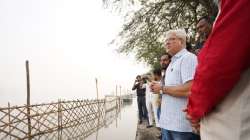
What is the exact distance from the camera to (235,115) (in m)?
1.24

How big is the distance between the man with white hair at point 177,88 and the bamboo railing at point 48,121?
10.7 m

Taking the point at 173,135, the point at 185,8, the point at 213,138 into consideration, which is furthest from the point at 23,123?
the point at 213,138

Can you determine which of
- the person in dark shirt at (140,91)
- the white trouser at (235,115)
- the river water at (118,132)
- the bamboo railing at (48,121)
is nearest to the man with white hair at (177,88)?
the white trouser at (235,115)

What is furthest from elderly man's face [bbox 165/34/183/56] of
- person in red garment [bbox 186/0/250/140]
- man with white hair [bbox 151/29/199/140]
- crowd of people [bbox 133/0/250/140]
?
person in red garment [bbox 186/0/250/140]

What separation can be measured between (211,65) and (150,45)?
11.3m

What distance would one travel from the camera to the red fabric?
1.19 meters

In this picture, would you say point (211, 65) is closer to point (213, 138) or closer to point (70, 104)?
point (213, 138)

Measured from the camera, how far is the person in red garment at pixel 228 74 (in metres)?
1.20

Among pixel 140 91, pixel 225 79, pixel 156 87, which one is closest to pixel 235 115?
pixel 225 79

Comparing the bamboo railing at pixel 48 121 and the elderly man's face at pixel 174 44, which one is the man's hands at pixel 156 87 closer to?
the elderly man's face at pixel 174 44

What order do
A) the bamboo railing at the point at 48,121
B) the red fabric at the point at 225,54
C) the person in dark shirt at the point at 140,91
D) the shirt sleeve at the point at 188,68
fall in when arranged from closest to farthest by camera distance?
the red fabric at the point at 225,54 < the shirt sleeve at the point at 188,68 < the person in dark shirt at the point at 140,91 < the bamboo railing at the point at 48,121

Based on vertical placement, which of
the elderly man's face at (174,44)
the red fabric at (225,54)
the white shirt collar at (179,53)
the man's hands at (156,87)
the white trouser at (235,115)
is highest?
the elderly man's face at (174,44)

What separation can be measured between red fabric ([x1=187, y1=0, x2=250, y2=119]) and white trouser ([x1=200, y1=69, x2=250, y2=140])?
0.9 inches

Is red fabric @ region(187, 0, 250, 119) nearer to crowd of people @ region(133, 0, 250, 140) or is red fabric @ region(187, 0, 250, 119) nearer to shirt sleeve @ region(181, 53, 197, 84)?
crowd of people @ region(133, 0, 250, 140)
